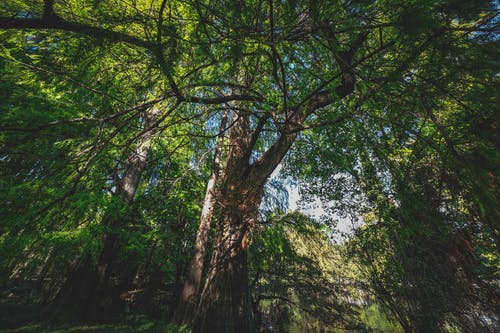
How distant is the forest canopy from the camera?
1.42 m

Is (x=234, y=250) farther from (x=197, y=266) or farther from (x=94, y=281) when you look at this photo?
(x=94, y=281)

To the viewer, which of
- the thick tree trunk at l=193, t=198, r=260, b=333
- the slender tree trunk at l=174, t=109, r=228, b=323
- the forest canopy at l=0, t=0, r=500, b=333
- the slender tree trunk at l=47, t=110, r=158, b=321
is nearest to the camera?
the forest canopy at l=0, t=0, r=500, b=333

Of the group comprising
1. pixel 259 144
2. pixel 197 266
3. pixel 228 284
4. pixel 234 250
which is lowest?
pixel 228 284

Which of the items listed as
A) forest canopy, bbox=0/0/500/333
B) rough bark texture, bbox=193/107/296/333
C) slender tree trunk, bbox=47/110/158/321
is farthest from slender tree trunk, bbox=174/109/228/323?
slender tree trunk, bbox=47/110/158/321

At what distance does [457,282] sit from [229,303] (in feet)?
15.2

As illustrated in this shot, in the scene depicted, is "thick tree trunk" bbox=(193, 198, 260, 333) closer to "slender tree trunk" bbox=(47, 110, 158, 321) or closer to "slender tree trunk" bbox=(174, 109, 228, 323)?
"slender tree trunk" bbox=(174, 109, 228, 323)

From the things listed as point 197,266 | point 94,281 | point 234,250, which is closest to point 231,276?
point 234,250

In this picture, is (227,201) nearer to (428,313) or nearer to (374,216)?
(374,216)

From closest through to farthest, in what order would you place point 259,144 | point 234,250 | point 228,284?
point 228,284, point 234,250, point 259,144

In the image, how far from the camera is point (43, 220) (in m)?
1.79

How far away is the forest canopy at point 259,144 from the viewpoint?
1.42 meters

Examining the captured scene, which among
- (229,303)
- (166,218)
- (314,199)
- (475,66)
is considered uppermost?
(314,199)

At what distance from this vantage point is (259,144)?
5469mm

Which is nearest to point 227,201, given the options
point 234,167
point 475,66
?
point 234,167
